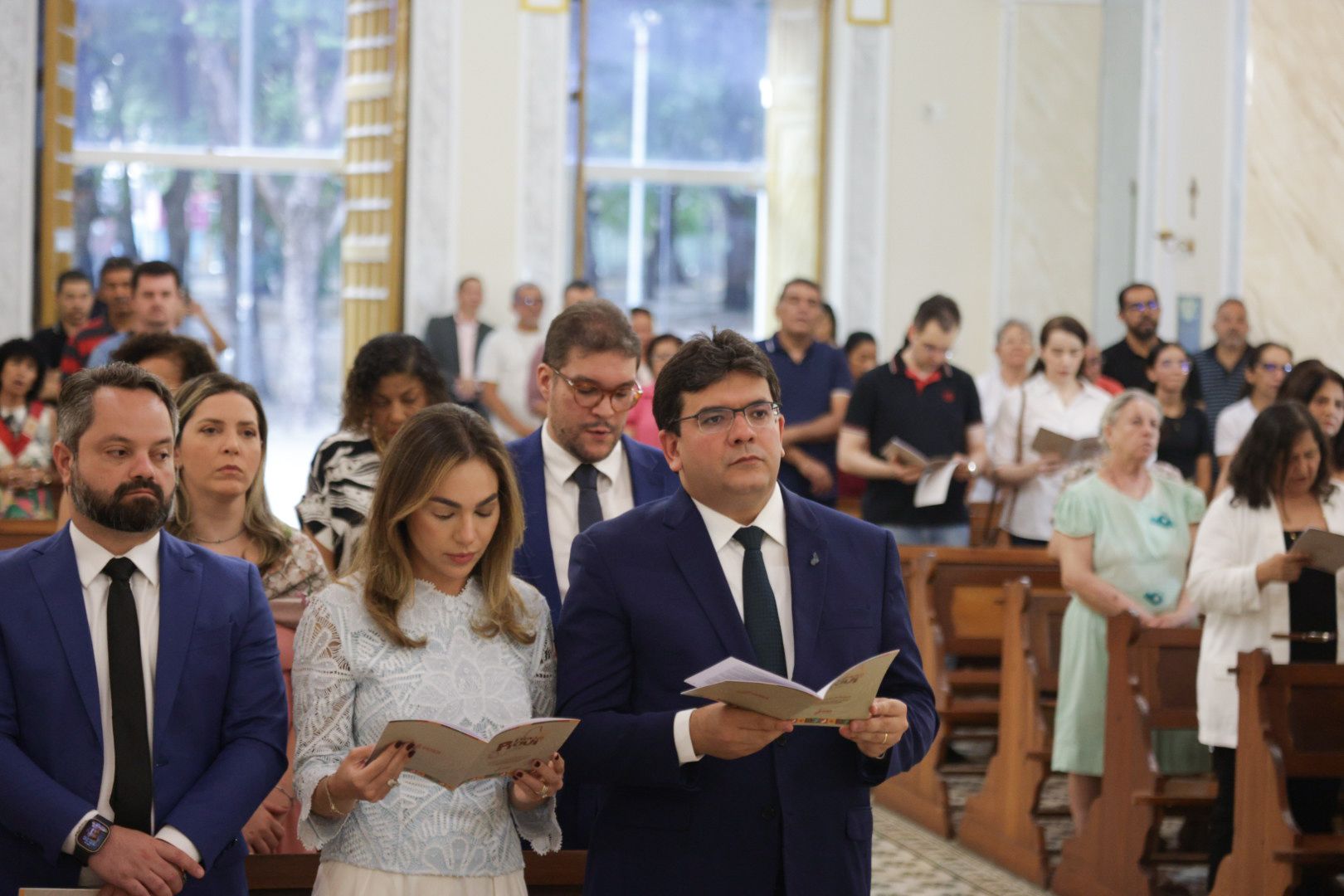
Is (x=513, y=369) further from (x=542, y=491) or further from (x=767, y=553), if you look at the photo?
(x=767, y=553)

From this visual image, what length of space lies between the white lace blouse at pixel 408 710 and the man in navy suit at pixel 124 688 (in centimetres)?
16

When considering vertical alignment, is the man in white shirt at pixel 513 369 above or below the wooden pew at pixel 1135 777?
above

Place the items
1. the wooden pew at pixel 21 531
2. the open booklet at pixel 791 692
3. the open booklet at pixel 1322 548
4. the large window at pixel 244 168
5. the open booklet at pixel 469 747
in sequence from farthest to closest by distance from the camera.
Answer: the large window at pixel 244 168
the wooden pew at pixel 21 531
the open booklet at pixel 1322 548
the open booklet at pixel 469 747
the open booklet at pixel 791 692

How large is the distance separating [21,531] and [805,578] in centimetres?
380

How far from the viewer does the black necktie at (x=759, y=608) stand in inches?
105

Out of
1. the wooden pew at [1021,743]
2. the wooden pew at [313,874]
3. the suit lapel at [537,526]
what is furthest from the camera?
the wooden pew at [1021,743]

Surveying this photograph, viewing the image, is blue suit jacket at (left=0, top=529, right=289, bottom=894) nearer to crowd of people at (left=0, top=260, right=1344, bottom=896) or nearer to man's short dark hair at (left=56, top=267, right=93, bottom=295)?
crowd of people at (left=0, top=260, right=1344, bottom=896)

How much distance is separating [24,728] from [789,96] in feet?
37.7

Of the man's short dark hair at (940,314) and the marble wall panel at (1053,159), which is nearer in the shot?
the man's short dark hair at (940,314)

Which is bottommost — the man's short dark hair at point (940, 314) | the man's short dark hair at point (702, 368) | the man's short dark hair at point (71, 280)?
the man's short dark hair at point (702, 368)

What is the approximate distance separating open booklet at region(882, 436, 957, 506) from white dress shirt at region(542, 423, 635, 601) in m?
3.58

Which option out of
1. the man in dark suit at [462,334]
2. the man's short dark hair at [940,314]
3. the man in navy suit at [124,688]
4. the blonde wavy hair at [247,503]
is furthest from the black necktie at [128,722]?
the man in dark suit at [462,334]

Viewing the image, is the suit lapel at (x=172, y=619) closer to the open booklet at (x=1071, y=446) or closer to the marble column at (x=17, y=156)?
the open booklet at (x=1071, y=446)

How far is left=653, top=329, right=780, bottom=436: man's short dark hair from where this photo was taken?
2705mm
